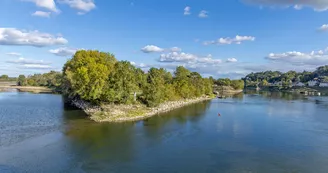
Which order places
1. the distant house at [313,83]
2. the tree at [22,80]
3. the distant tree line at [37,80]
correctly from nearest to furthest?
the distant tree line at [37,80], the tree at [22,80], the distant house at [313,83]

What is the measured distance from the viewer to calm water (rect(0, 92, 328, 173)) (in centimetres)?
1962

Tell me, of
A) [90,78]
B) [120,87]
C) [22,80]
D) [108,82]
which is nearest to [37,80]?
[22,80]

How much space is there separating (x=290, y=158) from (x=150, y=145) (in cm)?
1324

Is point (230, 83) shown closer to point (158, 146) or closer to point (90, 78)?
point (90, 78)

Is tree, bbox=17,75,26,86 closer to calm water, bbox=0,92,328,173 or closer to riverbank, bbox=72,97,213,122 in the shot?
riverbank, bbox=72,97,213,122

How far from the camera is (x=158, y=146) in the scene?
82.4 feet

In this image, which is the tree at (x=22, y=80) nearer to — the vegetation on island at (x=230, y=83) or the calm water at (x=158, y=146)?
the vegetation on island at (x=230, y=83)

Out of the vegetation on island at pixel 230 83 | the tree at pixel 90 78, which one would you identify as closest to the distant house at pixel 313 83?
the vegetation on island at pixel 230 83

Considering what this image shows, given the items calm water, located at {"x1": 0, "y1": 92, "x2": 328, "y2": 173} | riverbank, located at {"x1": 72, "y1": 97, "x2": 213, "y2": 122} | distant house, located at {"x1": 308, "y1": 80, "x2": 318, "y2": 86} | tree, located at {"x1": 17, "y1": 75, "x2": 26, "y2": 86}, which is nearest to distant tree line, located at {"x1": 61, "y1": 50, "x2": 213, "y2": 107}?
riverbank, located at {"x1": 72, "y1": 97, "x2": 213, "y2": 122}

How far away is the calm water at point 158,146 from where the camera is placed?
64.4 feet

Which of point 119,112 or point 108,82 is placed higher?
point 108,82

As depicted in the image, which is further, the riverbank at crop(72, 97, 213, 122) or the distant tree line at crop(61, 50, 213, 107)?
the distant tree line at crop(61, 50, 213, 107)

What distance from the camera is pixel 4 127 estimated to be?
100.0 ft

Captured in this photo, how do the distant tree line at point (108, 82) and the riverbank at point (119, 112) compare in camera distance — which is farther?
the distant tree line at point (108, 82)
